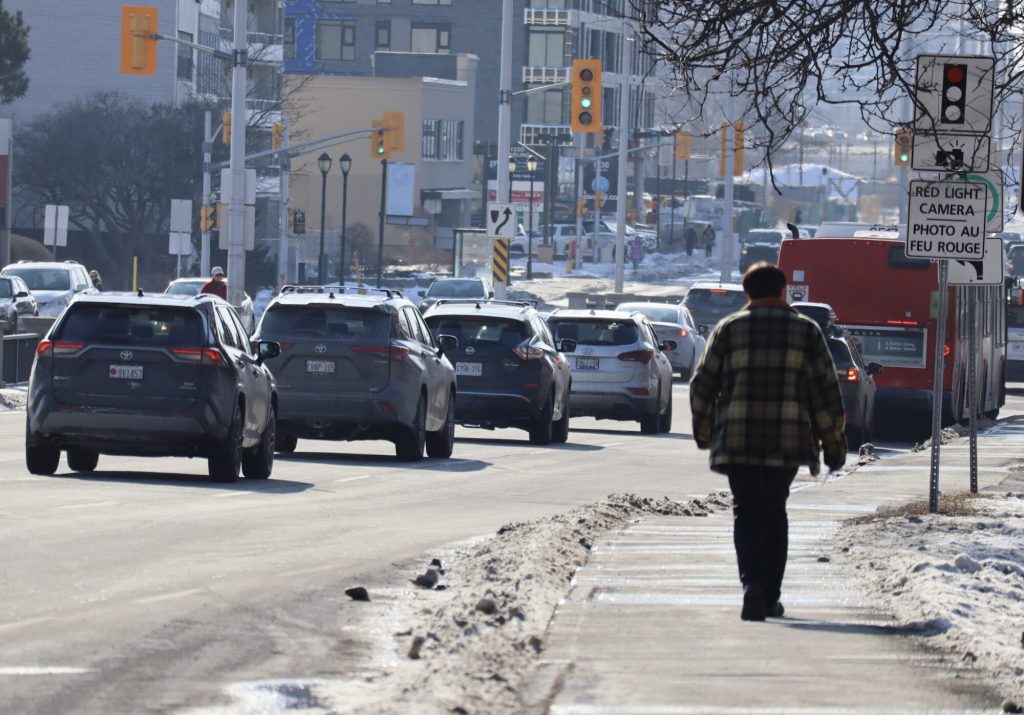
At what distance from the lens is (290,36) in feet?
394

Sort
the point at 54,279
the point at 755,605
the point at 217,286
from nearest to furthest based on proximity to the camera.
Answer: the point at 755,605 → the point at 217,286 → the point at 54,279

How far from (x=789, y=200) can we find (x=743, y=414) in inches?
6218

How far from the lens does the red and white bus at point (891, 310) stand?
1178 inches

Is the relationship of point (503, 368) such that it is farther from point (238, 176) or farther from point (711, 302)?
point (711, 302)

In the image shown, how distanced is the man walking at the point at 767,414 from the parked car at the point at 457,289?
1716 inches

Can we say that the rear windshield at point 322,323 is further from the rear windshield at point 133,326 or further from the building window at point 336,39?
the building window at point 336,39

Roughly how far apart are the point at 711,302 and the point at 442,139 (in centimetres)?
6588

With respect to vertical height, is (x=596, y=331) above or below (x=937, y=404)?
below

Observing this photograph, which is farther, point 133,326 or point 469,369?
point 469,369

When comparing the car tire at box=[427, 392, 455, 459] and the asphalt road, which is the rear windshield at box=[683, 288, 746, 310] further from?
the car tire at box=[427, 392, 455, 459]

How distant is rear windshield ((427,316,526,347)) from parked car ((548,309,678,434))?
3450mm

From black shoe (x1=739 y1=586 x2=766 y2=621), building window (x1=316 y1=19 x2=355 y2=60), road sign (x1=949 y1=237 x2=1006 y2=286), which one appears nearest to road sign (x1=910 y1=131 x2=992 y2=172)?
road sign (x1=949 y1=237 x2=1006 y2=286)

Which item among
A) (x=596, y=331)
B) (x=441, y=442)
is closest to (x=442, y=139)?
(x=596, y=331)

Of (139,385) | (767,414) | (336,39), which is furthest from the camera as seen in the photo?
(336,39)
